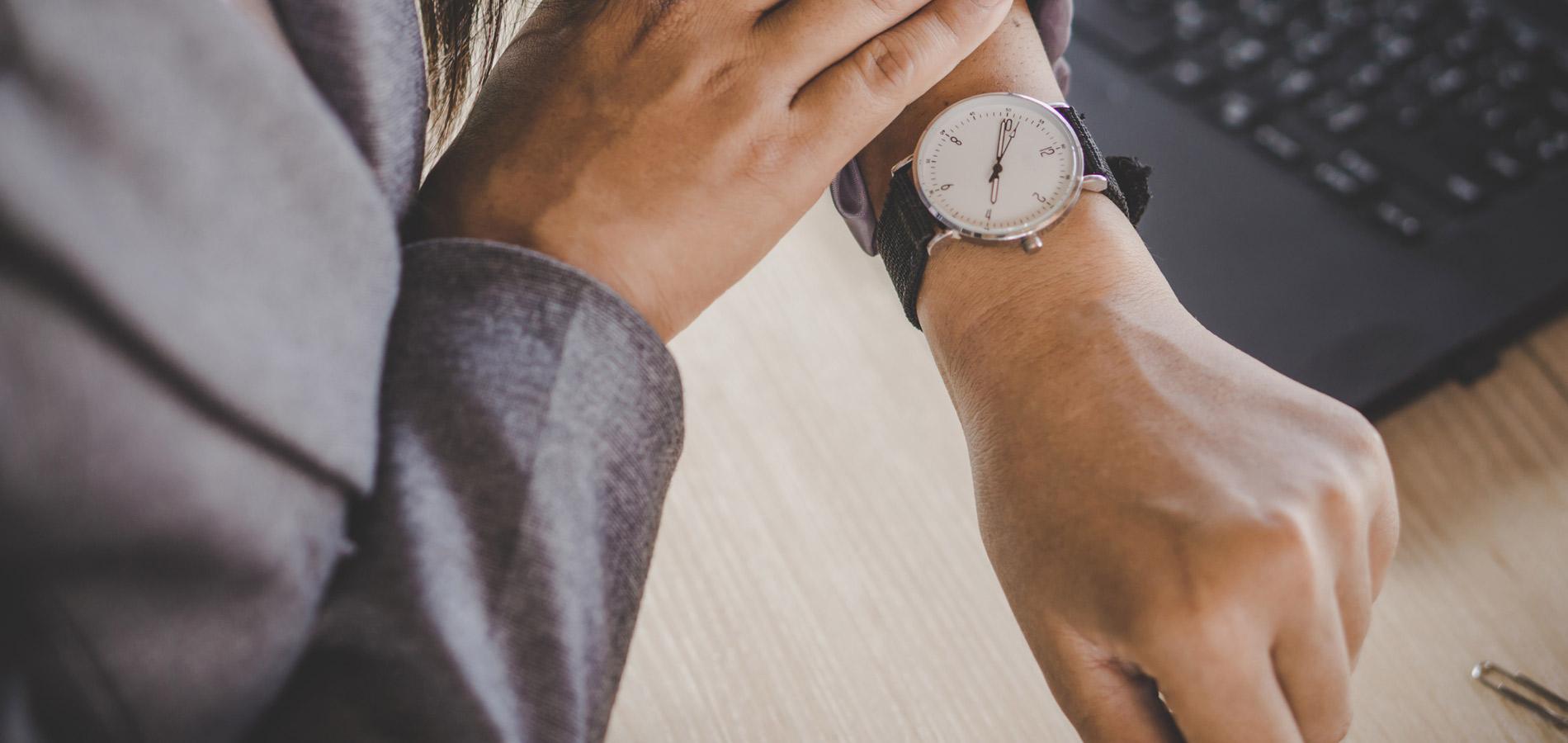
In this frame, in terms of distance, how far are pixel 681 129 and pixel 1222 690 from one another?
0.36 m

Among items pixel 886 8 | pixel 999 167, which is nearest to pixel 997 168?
pixel 999 167

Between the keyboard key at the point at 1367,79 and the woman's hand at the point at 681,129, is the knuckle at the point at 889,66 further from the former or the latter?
the keyboard key at the point at 1367,79

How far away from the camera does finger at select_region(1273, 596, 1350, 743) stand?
355 mm

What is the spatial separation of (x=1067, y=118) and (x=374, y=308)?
15.5 inches

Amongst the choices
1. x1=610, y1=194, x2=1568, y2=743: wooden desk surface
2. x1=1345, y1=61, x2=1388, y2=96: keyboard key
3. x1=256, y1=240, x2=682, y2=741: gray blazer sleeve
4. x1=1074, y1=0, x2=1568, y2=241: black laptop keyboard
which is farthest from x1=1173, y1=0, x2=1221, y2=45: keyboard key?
x1=256, y1=240, x2=682, y2=741: gray blazer sleeve

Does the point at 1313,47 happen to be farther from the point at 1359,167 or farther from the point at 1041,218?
the point at 1041,218

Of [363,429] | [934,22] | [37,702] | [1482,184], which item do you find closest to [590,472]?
[363,429]

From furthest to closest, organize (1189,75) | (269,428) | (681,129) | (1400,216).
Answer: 1. (1189,75)
2. (1400,216)
3. (681,129)
4. (269,428)

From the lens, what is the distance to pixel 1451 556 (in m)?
0.50

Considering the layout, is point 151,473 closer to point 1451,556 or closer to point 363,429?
point 363,429

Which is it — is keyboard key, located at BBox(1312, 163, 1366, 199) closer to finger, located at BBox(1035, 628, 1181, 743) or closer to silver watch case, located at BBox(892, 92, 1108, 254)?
silver watch case, located at BBox(892, 92, 1108, 254)

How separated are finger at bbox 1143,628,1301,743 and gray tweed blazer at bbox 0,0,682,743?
214mm

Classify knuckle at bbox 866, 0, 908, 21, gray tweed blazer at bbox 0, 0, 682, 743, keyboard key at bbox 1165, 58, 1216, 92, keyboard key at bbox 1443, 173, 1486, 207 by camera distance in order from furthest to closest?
keyboard key at bbox 1165, 58, 1216, 92 < keyboard key at bbox 1443, 173, 1486, 207 < knuckle at bbox 866, 0, 908, 21 < gray tweed blazer at bbox 0, 0, 682, 743

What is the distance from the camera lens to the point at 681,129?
0.49 metres
